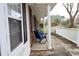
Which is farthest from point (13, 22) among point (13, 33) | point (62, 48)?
point (62, 48)

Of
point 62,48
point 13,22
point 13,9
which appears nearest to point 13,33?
point 13,22

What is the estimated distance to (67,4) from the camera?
1.44 m

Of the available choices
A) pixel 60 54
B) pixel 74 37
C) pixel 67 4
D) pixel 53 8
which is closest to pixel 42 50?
pixel 60 54

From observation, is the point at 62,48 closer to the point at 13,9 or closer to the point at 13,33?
the point at 13,33

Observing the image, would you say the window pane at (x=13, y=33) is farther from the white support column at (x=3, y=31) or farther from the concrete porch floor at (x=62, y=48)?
the concrete porch floor at (x=62, y=48)

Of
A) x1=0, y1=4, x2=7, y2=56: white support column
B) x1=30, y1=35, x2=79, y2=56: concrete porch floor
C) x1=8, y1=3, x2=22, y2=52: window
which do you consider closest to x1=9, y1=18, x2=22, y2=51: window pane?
x1=8, y1=3, x2=22, y2=52: window

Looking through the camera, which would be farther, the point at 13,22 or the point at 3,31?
the point at 13,22

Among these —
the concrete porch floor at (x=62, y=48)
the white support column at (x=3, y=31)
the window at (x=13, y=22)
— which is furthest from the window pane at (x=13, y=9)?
the concrete porch floor at (x=62, y=48)

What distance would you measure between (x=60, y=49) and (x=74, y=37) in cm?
23

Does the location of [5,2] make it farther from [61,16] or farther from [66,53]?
[66,53]

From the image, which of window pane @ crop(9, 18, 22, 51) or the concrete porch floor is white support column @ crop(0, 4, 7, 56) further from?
the concrete porch floor

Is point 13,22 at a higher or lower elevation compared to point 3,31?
higher

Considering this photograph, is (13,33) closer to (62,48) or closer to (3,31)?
(3,31)

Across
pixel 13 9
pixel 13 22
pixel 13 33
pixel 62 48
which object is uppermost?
pixel 13 9
